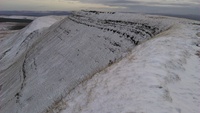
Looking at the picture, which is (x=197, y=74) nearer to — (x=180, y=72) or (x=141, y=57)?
(x=180, y=72)

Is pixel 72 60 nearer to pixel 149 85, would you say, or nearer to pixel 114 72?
pixel 114 72

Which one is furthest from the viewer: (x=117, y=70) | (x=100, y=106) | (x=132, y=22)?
(x=132, y=22)

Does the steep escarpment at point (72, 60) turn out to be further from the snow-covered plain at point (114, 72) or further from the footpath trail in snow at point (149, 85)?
the footpath trail in snow at point (149, 85)

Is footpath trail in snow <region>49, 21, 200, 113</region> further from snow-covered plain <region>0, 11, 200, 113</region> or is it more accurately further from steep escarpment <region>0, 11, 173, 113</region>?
steep escarpment <region>0, 11, 173, 113</region>

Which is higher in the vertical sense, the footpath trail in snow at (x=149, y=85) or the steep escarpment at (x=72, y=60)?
the footpath trail in snow at (x=149, y=85)

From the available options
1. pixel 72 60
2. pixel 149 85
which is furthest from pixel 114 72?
pixel 72 60

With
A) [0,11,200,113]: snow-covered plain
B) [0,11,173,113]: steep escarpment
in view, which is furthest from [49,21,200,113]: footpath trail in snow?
[0,11,173,113]: steep escarpment

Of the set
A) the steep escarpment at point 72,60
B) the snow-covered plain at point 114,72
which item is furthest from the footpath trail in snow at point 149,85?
the steep escarpment at point 72,60

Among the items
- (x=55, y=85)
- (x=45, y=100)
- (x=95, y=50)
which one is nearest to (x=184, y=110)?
(x=45, y=100)
